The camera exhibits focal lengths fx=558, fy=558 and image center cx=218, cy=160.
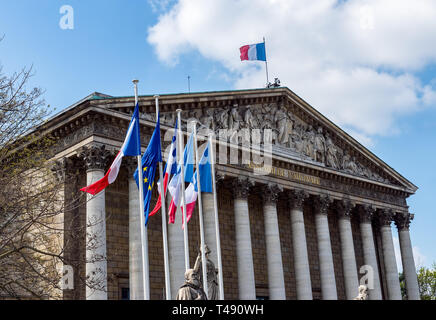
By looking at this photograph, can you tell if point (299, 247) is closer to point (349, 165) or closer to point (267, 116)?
point (267, 116)

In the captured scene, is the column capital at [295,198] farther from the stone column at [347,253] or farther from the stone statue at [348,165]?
the stone statue at [348,165]

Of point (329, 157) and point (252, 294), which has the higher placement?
point (329, 157)

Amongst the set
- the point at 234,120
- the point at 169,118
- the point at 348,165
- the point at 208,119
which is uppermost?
the point at 234,120

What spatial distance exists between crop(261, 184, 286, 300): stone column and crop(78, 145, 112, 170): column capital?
34.5 ft

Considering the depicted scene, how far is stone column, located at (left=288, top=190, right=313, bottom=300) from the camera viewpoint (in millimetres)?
31438

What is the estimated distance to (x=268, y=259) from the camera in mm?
30062

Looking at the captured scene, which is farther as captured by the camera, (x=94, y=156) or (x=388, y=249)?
(x=388, y=249)

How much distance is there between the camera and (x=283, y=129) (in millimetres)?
33344

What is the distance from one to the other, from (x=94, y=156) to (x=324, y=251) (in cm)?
1636

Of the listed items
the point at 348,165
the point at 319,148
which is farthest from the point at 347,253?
the point at 319,148

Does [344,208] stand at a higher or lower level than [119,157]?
higher

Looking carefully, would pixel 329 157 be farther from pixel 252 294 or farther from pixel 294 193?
pixel 252 294

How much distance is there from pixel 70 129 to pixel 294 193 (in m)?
14.0
